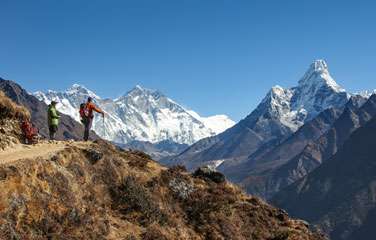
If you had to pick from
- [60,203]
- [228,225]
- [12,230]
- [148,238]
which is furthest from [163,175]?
[12,230]

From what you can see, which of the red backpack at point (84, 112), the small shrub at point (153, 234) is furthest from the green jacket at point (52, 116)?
the small shrub at point (153, 234)

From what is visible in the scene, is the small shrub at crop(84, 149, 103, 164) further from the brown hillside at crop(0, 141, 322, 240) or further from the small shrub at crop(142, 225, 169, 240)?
the small shrub at crop(142, 225, 169, 240)

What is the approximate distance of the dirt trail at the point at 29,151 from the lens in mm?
27328

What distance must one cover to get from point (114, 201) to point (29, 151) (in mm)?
5247

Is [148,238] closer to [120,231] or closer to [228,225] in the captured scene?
[120,231]

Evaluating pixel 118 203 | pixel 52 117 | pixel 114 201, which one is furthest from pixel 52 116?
pixel 118 203

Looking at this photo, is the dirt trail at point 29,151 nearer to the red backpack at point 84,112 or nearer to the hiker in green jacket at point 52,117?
the hiker in green jacket at point 52,117

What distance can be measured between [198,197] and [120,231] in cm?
765

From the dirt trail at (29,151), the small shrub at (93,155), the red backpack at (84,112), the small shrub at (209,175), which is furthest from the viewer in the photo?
the red backpack at (84,112)

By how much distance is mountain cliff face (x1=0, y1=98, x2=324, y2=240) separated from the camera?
2431cm

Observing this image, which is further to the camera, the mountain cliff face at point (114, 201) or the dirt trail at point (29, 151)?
the dirt trail at point (29, 151)

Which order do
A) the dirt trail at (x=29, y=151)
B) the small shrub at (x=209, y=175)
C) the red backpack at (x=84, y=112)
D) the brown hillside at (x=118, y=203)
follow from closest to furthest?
the brown hillside at (x=118, y=203) < the dirt trail at (x=29, y=151) < the small shrub at (x=209, y=175) < the red backpack at (x=84, y=112)

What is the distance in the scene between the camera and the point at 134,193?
30328mm

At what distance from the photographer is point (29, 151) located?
99.1 feet
